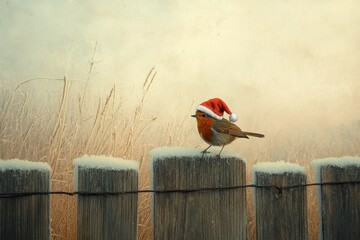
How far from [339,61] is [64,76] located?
3.98ft

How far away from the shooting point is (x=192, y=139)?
245cm

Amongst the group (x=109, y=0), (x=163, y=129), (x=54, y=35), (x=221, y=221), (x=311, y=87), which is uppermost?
(x=109, y=0)

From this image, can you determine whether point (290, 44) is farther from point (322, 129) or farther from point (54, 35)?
point (54, 35)

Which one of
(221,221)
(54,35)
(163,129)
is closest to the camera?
(221,221)

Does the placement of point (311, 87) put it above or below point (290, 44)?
below

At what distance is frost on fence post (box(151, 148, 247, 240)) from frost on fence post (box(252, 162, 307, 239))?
0.06m

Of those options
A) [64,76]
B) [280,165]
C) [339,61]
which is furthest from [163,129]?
[280,165]

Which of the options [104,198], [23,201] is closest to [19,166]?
[23,201]

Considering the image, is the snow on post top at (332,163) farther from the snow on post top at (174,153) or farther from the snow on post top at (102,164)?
the snow on post top at (102,164)

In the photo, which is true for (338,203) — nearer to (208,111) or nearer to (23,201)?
(208,111)

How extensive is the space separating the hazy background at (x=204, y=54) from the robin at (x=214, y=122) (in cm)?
90

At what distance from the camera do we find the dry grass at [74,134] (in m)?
2.25

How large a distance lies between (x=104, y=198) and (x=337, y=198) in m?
0.57

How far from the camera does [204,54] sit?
2.38 meters
